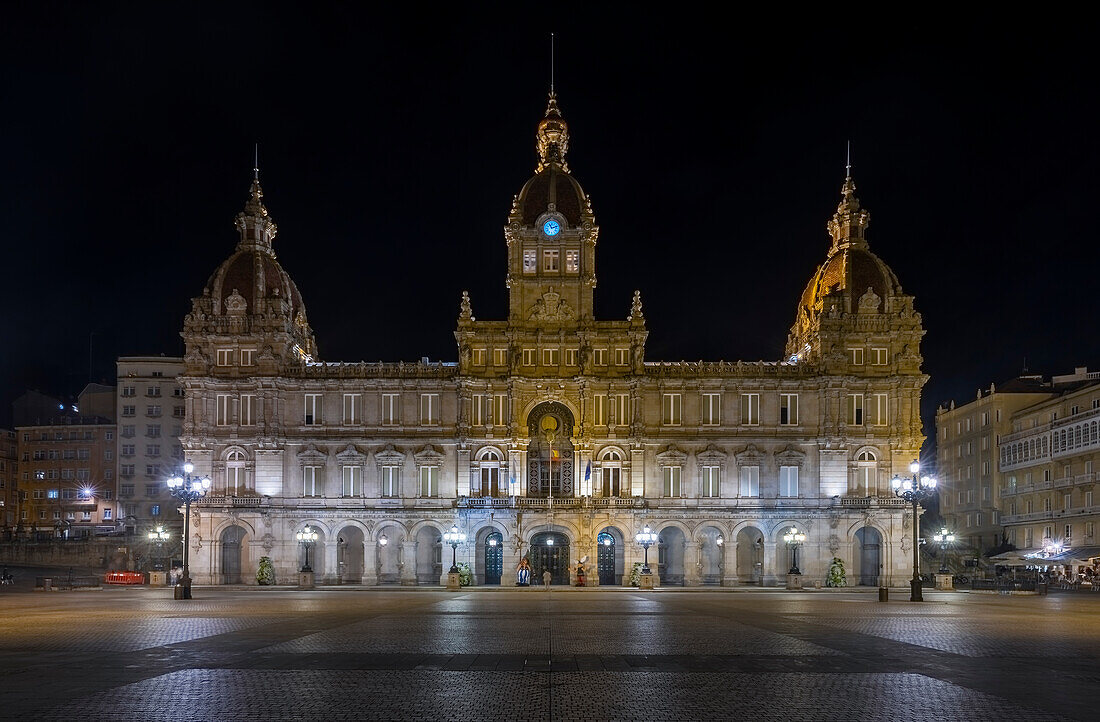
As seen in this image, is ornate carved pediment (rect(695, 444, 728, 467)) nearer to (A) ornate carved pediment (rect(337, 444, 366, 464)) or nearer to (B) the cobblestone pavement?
(A) ornate carved pediment (rect(337, 444, 366, 464))

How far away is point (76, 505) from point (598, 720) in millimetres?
143039

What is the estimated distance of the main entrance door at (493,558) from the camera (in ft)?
345

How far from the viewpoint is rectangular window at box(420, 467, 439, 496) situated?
106m

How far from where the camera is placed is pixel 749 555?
10712 centimetres

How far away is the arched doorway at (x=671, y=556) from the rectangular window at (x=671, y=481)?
2987 mm

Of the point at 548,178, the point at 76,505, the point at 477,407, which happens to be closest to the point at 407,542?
the point at 477,407

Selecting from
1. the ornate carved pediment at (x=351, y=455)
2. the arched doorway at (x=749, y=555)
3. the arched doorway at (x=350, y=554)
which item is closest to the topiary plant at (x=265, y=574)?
the arched doorway at (x=350, y=554)

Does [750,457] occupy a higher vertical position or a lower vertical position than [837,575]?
higher

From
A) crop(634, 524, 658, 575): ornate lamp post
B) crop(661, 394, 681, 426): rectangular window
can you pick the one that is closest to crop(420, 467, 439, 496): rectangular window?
crop(634, 524, 658, 575): ornate lamp post

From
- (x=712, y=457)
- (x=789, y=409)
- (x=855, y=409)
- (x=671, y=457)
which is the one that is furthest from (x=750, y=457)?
(x=855, y=409)

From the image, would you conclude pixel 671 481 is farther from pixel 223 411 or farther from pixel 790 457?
pixel 223 411

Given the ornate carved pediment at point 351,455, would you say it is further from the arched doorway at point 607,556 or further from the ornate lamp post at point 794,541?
the ornate lamp post at point 794,541

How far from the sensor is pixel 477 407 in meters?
106

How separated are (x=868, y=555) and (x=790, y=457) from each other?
1074 centimetres
